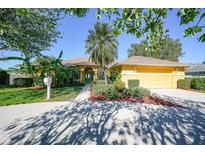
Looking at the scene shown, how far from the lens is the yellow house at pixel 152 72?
21.4 m

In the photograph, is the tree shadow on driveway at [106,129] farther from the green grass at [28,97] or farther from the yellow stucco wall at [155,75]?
the yellow stucco wall at [155,75]

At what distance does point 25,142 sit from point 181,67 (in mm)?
22695

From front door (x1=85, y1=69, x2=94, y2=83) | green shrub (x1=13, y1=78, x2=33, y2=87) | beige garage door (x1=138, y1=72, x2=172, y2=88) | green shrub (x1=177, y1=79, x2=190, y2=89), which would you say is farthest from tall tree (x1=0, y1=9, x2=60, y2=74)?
front door (x1=85, y1=69, x2=94, y2=83)

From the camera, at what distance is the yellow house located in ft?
70.3

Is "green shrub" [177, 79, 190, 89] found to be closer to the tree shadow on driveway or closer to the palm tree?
the palm tree

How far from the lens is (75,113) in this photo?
8.01 m

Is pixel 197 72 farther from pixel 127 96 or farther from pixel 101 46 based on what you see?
pixel 127 96

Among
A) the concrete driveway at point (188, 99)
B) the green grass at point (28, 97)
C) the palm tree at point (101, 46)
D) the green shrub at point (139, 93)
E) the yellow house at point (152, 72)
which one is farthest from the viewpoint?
the palm tree at point (101, 46)

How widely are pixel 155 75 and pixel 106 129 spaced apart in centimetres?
1847

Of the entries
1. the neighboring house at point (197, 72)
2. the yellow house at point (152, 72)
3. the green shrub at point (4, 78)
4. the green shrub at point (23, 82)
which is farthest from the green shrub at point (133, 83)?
the green shrub at point (4, 78)

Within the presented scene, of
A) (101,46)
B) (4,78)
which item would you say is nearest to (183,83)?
(101,46)
